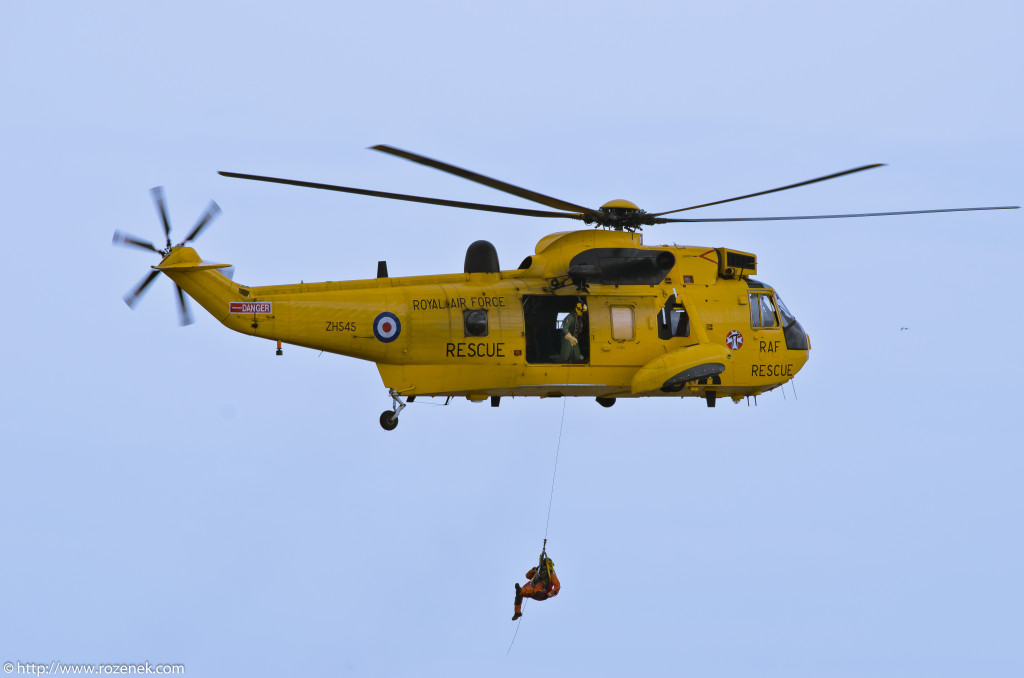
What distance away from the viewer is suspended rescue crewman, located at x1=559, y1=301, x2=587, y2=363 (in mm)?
22266

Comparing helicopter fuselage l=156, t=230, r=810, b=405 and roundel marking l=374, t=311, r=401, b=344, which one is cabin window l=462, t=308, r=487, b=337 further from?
roundel marking l=374, t=311, r=401, b=344

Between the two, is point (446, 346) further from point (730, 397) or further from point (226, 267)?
point (730, 397)

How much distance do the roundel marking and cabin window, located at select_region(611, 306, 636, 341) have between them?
375 centimetres

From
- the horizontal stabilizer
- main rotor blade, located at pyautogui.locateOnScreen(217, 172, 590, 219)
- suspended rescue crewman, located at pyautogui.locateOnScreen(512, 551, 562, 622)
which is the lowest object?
suspended rescue crewman, located at pyautogui.locateOnScreen(512, 551, 562, 622)

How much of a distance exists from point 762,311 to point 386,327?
723cm

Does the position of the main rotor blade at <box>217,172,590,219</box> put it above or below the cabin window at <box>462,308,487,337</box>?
above

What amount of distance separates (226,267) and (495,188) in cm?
441

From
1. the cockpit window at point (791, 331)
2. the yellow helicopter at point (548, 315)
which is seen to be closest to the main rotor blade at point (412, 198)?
the yellow helicopter at point (548, 315)

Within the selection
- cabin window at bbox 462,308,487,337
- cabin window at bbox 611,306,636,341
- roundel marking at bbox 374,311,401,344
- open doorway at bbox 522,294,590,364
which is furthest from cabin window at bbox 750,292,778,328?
roundel marking at bbox 374,311,401,344

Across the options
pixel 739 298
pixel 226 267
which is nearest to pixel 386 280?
pixel 226 267

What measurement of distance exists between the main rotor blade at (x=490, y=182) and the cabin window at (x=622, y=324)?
1741 millimetres

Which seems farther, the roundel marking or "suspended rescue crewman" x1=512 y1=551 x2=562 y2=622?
"suspended rescue crewman" x1=512 y1=551 x2=562 y2=622

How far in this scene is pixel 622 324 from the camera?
74.0 feet

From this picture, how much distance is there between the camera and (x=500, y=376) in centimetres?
2188
